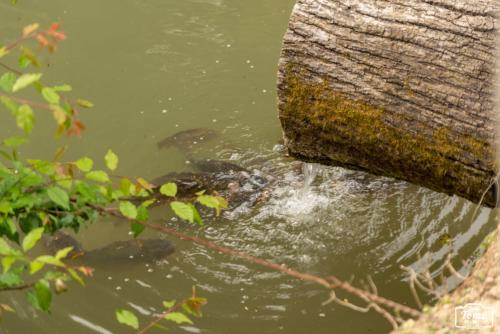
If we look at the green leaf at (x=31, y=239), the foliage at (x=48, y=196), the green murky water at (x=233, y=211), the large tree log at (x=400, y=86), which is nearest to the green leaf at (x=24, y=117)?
the foliage at (x=48, y=196)

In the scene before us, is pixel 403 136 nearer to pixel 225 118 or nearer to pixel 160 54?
pixel 225 118

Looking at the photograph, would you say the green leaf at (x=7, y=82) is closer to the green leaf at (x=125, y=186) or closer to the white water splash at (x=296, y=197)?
the green leaf at (x=125, y=186)

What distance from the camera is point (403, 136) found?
388 cm

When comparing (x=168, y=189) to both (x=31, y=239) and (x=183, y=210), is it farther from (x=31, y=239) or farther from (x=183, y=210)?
(x=31, y=239)

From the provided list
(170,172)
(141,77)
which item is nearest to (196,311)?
(170,172)

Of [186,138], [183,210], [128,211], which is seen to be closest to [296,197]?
[186,138]

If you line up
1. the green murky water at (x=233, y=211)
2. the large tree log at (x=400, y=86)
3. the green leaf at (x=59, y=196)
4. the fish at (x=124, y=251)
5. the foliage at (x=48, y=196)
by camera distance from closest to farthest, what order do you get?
1. the foliage at (x=48, y=196)
2. the green leaf at (x=59, y=196)
3. the large tree log at (x=400, y=86)
4. the green murky water at (x=233, y=211)
5. the fish at (x=124, y=251)

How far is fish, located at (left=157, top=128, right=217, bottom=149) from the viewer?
250 inches

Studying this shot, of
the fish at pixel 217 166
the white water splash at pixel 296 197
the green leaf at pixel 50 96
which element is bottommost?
A: the white water splash at pixel 296 197

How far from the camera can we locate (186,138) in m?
6.39

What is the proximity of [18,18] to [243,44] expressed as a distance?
2791 millimetres

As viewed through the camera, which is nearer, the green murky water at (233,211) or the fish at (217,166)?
the green murky water at (233,211)

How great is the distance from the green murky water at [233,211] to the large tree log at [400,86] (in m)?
0.61

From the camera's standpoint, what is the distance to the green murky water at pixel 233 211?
15.4 ft
